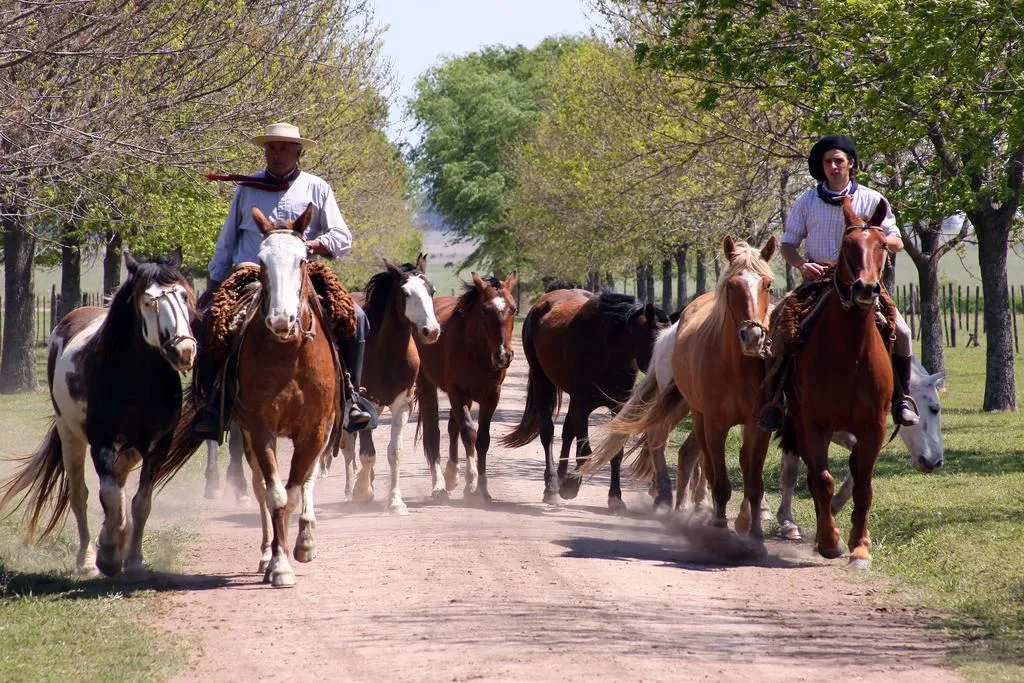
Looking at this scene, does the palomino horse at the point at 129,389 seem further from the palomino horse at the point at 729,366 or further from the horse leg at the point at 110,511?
the palomino horse at the point at 729,366

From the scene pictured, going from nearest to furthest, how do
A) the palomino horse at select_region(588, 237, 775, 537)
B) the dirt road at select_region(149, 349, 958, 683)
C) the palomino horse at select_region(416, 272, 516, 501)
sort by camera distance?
1. the dirt road at select_region(149, 349, 958, 683)
2. the palomino horse at select_region(588, 237, 775, 537)
3. the palomino horse at select_region(416, 272, 516, 501)

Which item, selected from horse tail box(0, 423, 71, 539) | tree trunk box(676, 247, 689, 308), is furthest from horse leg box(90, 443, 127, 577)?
tree trunk box(676, 247, 689, 308)

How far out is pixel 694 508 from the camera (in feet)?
38.7

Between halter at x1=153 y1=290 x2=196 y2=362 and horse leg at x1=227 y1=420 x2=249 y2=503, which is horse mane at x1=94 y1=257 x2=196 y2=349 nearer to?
halter at x1=153 y1=290 x2=196 y2=362

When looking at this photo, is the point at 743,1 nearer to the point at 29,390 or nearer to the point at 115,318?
the point at 115,318

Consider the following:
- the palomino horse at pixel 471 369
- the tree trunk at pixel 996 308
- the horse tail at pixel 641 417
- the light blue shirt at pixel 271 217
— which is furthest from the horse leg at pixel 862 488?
the tree trunk at pixel 996 308

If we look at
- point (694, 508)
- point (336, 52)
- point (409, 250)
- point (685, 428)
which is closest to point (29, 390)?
point (336, 52)

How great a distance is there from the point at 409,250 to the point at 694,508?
181 ft

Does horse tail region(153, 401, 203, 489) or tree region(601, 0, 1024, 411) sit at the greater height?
tree region(601, 0, 1024, 411)

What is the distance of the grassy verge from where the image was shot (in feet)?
20.7

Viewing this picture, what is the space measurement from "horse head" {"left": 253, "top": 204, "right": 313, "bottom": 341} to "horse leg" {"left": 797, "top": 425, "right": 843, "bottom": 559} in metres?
3.56

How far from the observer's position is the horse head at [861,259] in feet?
27.8

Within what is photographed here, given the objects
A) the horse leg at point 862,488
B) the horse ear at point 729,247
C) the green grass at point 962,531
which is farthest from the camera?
the horse ear at point 729,247

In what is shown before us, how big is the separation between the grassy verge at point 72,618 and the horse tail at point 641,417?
3.58m
